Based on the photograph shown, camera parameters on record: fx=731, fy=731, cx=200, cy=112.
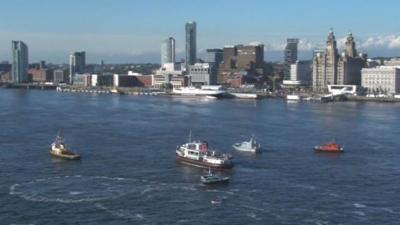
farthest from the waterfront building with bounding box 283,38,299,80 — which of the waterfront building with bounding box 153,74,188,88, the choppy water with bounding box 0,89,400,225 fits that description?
the choppy water with bounding box 0,89,400,225

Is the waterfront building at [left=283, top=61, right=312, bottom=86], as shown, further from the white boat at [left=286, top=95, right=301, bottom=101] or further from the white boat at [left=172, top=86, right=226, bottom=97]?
the white boat at [left=286, top=95, right=301, bottom=101]

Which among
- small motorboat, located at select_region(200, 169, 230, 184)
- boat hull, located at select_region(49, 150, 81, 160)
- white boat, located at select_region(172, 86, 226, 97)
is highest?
white boat, located at select_region(172, 86, 226, 97)

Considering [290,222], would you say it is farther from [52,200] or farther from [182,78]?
[182,78]

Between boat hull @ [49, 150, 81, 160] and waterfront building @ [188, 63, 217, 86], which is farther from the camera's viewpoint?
waterfront building @ [188, 63, 217, 86]

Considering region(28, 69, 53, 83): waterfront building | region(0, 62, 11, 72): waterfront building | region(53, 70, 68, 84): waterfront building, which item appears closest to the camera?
region(53, 70, 68, 84): waterfront building

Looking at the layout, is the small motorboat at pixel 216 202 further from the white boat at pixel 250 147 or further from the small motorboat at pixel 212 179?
the white boat at pixel 250 147

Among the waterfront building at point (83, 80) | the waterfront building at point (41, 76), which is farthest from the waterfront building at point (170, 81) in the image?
the waterfront building at point (41, 76)
